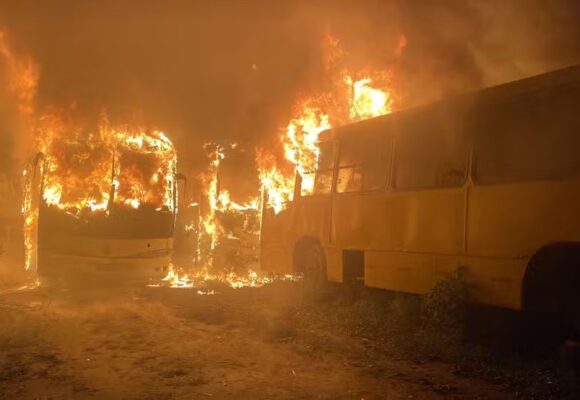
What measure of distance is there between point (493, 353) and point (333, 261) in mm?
4067

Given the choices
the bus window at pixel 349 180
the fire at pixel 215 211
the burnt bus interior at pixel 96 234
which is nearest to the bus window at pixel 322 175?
the bus window at pixel 349 180

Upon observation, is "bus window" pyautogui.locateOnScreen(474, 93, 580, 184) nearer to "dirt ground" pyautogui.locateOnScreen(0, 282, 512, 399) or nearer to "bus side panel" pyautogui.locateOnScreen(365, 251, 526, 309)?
"bus side panel" pyautogui.locateOnScreen(365, 251, 526, 309)

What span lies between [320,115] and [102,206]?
21.3ft

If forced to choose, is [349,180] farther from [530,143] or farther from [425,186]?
[530,143]

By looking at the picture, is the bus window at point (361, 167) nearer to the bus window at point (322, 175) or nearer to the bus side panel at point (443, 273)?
the bus window at point (322, 175)

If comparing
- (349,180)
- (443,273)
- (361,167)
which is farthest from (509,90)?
(349,180)

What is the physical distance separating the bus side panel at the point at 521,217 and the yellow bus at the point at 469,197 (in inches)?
0.5

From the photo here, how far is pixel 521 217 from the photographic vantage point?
6469 millimetres

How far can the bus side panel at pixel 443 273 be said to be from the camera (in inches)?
260

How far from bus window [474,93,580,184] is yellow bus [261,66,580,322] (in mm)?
13

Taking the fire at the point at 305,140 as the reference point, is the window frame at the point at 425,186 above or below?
below

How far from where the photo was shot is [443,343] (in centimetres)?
710

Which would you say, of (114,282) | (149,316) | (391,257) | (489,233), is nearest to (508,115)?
(489,233)

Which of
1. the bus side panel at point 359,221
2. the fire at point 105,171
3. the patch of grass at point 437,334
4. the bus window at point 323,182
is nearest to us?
the patch of grass at point 437,334
